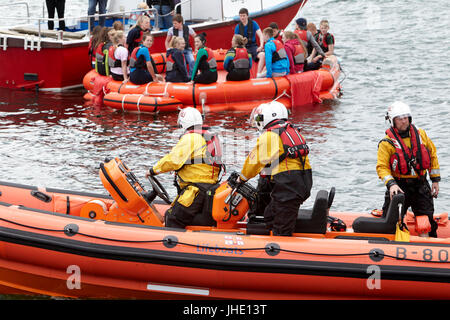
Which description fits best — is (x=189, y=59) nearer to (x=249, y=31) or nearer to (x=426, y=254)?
(x=249, y=31)

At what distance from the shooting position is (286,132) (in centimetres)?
556

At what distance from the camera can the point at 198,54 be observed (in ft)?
37.7

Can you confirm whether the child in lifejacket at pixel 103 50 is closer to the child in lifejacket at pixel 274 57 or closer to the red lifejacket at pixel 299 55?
the child in lifejacket at pixel 274 57

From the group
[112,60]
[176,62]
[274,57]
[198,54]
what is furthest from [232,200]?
[112,60]

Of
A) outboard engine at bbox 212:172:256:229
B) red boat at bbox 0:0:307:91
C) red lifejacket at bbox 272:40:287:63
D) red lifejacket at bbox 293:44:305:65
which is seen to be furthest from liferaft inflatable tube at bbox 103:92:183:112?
outboard engine at bbox 212:172:256:229

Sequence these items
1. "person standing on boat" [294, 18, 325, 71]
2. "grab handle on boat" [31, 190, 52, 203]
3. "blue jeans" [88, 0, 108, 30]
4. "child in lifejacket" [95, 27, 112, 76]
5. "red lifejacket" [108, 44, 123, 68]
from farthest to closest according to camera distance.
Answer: "blue jeans" [88, 0, 108, 30] < "person standing on boat" [294, 18, 325, 71] < "child in lifejacket" [95, 27, 112, 76] < "red lifejacket" [108, 44, 123, 68] < "grab handle on boat" [31, 190, 52, 203]

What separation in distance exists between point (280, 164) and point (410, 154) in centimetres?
108

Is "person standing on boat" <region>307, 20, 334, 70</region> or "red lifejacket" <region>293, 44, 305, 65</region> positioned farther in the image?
"person standing on boat" <region>307, 20, 334, 70</region>

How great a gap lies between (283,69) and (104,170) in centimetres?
655

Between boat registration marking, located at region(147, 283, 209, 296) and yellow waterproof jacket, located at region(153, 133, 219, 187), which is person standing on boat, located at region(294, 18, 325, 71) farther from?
boat registration marking, located at region(147, 283, 209, 296)

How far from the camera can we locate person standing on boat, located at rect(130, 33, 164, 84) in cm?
1170

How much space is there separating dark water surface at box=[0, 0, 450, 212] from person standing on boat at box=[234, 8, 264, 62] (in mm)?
1805

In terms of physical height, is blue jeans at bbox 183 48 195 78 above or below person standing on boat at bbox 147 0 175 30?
below
